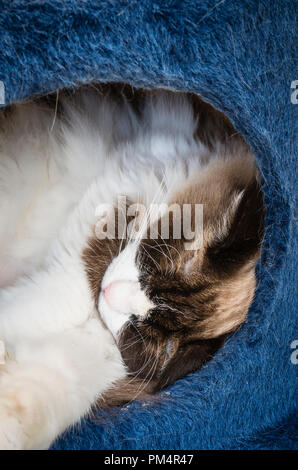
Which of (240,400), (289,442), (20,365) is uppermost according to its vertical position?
(20,365)

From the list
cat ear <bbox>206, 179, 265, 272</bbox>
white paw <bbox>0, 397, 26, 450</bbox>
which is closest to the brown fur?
cat ear <bbox>206, 179, 265, 272</bbox>

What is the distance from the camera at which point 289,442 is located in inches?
47.0

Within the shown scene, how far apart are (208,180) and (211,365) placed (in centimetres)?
40

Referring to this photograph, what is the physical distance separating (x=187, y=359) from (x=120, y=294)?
0.23 m

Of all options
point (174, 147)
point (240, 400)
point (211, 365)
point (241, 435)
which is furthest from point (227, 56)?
point (241, 435)

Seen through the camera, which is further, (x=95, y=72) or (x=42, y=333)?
(x=42, y=333)

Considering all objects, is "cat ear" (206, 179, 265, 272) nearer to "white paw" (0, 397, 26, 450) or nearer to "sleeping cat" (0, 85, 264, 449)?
"sleeping cat" (0, 85, 264, 449)

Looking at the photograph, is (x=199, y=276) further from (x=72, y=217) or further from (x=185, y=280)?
(x=72, y=217)

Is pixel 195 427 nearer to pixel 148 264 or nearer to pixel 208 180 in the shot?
pixel 148 264

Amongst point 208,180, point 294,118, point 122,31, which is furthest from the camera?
point 208,180

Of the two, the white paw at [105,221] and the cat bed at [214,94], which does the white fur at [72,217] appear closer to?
the white paw at [105,221]

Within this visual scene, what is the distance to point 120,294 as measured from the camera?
3.07ft

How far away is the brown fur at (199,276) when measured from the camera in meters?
0.94

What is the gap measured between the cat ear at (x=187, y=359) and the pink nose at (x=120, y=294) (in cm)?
17
